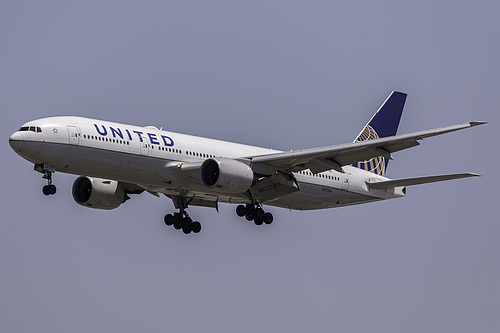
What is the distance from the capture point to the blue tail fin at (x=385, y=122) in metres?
54.9

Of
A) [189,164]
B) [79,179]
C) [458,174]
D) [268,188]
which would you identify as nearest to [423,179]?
[458,174]

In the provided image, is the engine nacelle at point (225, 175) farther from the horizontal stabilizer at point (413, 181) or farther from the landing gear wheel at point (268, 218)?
the horizontal stabilizer at point (413, 181)

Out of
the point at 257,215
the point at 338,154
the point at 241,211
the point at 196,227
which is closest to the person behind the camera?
the point at 338,154

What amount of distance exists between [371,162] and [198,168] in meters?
14.0

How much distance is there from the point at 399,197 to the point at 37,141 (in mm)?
21349

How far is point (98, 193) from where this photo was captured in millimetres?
47969

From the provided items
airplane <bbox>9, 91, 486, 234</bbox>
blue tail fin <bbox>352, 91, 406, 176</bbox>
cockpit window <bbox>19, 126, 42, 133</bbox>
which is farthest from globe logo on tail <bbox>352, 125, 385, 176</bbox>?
cockpit window <bbox>19, 126, 42, 133</bbox>

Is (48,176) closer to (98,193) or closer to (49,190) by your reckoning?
(49,190)

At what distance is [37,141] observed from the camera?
131 feet

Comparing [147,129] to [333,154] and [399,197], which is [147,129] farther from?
[399,197]

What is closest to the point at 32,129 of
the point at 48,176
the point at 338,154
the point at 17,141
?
the point at 17,141

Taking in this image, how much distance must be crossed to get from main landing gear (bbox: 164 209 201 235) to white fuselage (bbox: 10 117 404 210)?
302 cm

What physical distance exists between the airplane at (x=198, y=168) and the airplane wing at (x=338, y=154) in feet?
0.15

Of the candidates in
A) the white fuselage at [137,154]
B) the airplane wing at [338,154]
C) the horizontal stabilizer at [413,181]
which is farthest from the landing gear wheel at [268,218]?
the horizontal stabilizer at [413,181]
